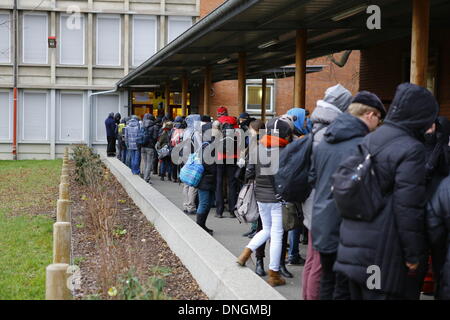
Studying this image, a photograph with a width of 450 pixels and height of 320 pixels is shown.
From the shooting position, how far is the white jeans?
24.7 feet

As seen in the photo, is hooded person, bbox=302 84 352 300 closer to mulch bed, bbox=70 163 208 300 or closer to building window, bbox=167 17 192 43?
mulch bed, bbox=70 163 208 300

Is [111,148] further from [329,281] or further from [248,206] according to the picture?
[329,281]

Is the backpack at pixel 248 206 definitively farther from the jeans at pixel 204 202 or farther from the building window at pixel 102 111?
the building window at pixel 102 111

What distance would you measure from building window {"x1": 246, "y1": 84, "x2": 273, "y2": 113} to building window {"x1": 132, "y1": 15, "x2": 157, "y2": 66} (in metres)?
6.16

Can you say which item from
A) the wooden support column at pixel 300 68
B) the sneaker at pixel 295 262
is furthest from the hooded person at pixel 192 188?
the sneaker at pixel 295 262

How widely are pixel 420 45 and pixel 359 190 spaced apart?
486cm

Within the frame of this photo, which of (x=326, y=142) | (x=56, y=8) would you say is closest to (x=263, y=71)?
(x=56, y=8)

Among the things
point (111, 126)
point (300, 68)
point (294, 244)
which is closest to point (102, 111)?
point (111, 126)

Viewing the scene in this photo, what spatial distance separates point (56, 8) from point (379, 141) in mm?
35762

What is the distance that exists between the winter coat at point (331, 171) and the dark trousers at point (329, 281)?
114 mm

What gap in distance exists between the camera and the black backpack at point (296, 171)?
6.09 m

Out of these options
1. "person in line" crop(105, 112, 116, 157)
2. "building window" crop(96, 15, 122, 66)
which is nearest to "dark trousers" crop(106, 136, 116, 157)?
"person in line" crop(105, 112, 116, 157)

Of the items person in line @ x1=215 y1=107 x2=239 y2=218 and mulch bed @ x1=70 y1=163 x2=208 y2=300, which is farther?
person in line @ x1=215 y1=107 x2=239 y2=218

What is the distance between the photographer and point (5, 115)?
37.8m
